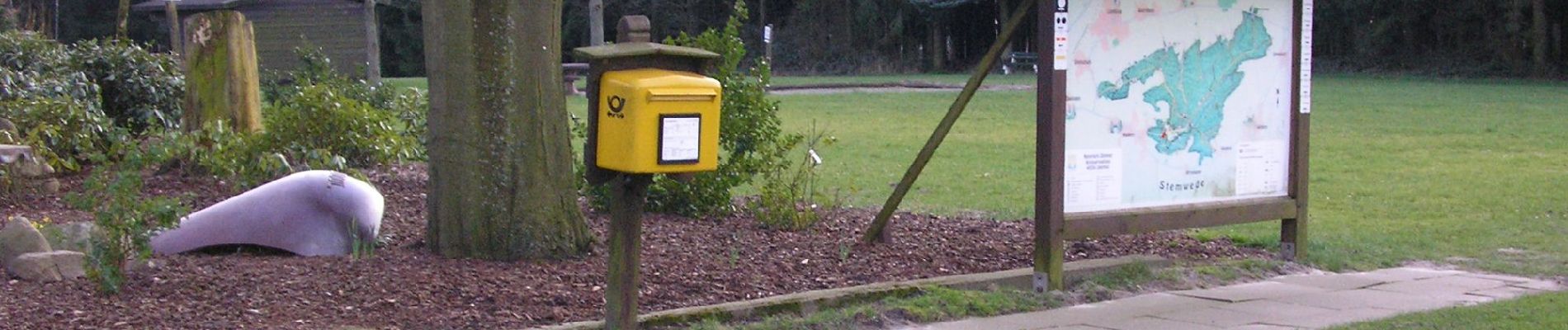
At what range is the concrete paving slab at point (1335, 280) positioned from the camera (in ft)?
27.8

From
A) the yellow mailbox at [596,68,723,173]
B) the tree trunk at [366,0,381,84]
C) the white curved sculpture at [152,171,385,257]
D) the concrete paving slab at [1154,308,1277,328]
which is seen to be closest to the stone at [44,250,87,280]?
the white curved sculpture at [152,171,385,257]

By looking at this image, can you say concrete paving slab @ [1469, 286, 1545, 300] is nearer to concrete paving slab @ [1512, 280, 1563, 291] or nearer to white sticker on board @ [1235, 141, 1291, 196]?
concrete paving slab @ [1512, 280, 1563, 291]

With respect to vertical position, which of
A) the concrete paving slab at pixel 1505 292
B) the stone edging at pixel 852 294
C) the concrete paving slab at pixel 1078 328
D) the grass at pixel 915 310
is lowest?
the concrete paving slab at pixel 1505 292

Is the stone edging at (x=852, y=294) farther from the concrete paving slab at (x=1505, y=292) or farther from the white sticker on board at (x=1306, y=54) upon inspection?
the concrete paving slab at (x=1505, y=292)

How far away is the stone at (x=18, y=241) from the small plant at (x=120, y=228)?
49cm

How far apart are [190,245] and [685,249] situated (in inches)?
95.3

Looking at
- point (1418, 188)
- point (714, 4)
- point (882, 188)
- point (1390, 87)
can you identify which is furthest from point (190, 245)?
point (714, 4)

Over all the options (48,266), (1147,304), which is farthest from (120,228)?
(1147,304)

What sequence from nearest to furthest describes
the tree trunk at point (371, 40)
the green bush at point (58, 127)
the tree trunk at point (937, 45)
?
1. the green bush at point (58, 127)
2. the tree trunk at point (371, 40)
3. the tree trunk at point (937, 45)

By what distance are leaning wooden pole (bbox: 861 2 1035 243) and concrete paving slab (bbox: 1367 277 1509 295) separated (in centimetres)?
228

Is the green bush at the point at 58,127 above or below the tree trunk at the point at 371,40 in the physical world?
below

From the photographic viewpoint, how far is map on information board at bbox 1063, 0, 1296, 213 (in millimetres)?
8242

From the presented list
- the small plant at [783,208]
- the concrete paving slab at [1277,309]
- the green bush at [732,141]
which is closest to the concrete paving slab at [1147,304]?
the concrete paving slab at [1277,309]

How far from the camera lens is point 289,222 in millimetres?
7953
